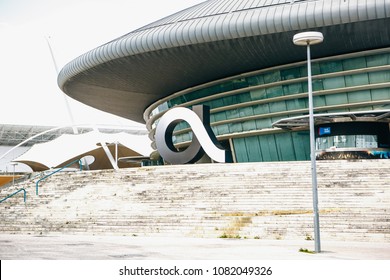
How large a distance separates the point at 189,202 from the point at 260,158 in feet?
66.9

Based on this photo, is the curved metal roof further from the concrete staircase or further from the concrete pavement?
the concrete pavement

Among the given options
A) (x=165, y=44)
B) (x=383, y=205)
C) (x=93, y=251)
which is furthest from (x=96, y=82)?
(x=93, y=251)

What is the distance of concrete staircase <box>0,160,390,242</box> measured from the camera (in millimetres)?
25203

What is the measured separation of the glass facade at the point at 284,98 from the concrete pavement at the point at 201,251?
81.2 feet

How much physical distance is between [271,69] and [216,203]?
800 inches

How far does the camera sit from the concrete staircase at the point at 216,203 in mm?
25203

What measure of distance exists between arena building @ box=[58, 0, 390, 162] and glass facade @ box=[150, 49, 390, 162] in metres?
0.07

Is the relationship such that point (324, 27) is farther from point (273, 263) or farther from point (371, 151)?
point (273, 263)

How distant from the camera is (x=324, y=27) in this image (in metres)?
40.5

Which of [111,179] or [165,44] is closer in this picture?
[111,179]

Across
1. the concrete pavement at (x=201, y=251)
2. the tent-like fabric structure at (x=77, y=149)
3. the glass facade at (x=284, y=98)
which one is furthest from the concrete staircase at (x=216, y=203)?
the tent-like fabric structure at (x=77, y=149)

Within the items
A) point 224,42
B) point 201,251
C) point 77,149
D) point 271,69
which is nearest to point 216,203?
point 201,251

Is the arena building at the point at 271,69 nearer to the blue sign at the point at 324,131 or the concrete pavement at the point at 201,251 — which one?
the blue sign at the point at 324,131

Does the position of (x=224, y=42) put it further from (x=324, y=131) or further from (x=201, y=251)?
(x=201, y=251)
